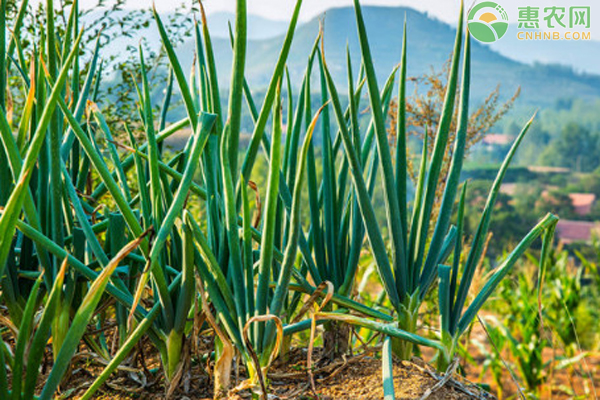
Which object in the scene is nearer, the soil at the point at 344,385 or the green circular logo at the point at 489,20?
the soil at the point at 344,385

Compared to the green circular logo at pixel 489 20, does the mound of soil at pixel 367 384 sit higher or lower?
lower

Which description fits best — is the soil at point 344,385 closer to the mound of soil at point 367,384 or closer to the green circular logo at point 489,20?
the mound of soil at point 367,384

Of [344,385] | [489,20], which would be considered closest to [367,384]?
[344,385]

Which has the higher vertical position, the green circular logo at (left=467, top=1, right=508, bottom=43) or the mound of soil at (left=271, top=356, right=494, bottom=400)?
the green circular logo at (left=467, top=1, right=508, bottom=43)

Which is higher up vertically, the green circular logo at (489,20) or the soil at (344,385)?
the green circular logo at (489,20)

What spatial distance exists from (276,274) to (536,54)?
4608 cm

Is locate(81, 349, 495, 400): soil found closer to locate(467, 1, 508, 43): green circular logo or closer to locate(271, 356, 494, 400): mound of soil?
locate(271, 356, 494, 400): mound of soil

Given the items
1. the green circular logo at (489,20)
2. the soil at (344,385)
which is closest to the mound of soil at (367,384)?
the soil at (344,385)

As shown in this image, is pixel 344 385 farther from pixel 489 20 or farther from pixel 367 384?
pixel 489 20

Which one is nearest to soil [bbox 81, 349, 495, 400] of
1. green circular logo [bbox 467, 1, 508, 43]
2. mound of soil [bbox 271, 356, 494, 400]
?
mound of soil [bbox 271, 356, 494, 400]

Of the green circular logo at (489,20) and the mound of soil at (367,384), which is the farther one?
the green circular logo at (489,20)

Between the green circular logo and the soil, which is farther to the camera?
the green circular logo

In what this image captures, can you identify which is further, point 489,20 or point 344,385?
point 489,20

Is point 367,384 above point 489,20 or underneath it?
underneath
